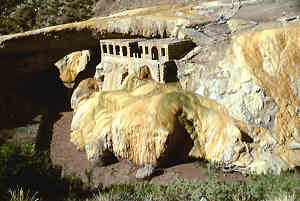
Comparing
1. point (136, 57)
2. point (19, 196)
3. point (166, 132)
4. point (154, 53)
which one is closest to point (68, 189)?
point (19, 196)

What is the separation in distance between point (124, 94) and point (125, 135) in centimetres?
327

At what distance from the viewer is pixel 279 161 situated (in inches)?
653

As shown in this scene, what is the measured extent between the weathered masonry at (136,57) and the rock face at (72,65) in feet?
16.8

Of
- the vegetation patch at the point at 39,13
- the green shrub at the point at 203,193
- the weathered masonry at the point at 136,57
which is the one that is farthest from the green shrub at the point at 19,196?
the vegetation patch at the point at 39,13

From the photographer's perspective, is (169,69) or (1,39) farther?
(1,39)

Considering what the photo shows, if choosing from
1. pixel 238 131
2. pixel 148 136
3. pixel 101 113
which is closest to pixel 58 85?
pixel 101 113

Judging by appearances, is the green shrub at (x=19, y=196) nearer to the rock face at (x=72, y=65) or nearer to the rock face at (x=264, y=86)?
the rock face at (x=264, y=86)

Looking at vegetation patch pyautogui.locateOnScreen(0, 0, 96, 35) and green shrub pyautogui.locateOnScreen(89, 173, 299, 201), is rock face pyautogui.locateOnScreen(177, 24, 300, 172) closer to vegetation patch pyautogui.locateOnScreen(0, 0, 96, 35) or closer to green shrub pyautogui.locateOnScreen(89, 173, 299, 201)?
green shrub pyautogui.locateOnScreen(89, 173, 299, 201)

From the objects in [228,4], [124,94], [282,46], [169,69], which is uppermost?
[228,4]

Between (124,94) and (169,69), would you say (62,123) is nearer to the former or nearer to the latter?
(124,94)

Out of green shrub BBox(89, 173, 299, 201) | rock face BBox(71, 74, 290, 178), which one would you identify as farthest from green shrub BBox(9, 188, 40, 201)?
rock face BBox(71, 74, 290, 178)

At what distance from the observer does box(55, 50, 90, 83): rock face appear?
31462mm

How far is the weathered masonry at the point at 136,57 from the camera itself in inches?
833

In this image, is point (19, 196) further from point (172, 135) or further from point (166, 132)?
point (172, 135)
